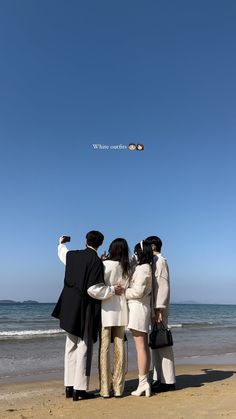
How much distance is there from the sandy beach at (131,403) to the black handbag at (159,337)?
503 millimetres

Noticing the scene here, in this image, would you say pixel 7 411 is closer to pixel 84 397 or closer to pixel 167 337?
pixel 84 397

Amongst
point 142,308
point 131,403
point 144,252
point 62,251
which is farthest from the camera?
point 62,251

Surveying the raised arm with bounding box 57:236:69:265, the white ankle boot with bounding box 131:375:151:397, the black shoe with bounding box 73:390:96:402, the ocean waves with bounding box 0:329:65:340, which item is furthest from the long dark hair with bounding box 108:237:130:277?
the ocean waves with bounding box 0:329:65:340

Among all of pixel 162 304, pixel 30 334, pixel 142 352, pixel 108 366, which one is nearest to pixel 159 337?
pixel 142 352

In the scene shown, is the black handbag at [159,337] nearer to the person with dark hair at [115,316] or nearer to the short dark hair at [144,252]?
the person with dark hair at [115,316]

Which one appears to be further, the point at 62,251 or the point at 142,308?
the point at 62,251

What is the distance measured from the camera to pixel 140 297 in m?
4.33

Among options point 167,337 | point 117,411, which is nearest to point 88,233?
point 167,337

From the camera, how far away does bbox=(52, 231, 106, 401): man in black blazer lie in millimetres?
4230

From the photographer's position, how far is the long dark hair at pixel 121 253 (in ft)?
14.4

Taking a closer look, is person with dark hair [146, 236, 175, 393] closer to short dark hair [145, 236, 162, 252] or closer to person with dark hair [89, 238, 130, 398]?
short dark hair [145, 236, 162, 252]

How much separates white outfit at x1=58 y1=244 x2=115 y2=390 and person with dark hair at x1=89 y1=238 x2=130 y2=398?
0.04 metres

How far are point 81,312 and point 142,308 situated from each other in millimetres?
629

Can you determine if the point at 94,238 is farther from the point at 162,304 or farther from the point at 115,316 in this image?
the point at 162,304
